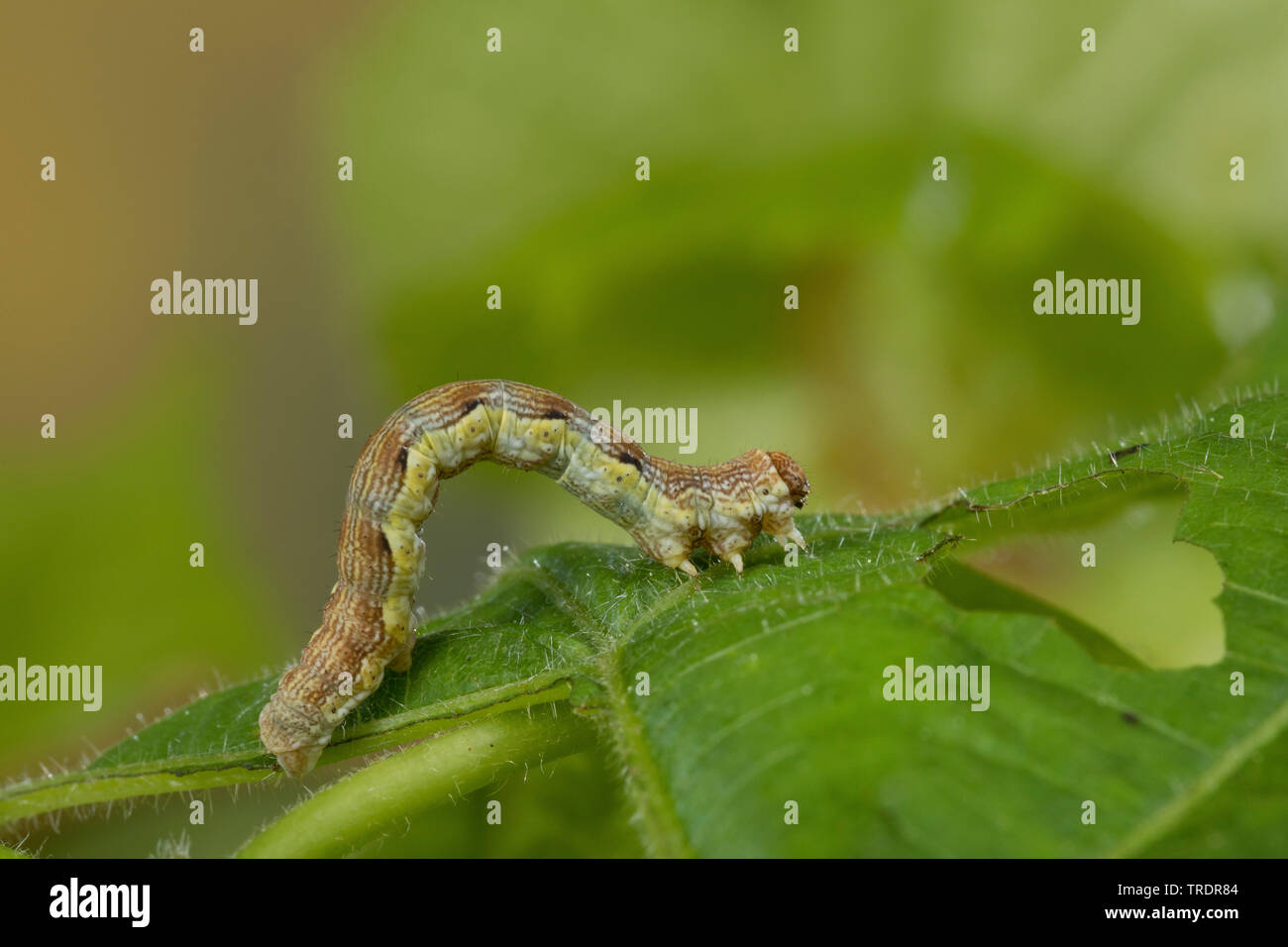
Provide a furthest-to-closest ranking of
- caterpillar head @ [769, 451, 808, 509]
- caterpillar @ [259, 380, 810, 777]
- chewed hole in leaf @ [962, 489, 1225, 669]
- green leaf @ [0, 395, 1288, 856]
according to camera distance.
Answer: chewed hole in leaf @ [962, 489, 1225, 669]
caterpillar head @ [769, 451, 808, 509]
caterpillar @ [259, 380, 810, 777]
green leaf @ [0, 395, 1288, 856]

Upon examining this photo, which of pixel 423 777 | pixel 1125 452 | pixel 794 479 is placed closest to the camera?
pixel 423 777

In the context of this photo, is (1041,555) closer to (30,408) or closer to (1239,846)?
(1239,846)

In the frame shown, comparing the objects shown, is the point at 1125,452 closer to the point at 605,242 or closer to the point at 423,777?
the point at 423,777

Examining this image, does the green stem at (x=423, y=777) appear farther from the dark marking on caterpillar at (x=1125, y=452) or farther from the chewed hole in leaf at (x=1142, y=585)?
the chewed hole in leaf at (x=1142, y=585)

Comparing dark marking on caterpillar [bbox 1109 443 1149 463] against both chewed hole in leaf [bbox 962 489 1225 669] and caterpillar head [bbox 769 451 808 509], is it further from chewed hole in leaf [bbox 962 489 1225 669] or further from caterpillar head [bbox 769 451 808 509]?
chewed hole in leaf [bbox 962 489 1225 669]

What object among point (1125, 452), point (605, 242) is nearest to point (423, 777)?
point (1125, 452)

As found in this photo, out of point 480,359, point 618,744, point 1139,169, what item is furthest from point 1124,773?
point 480,359

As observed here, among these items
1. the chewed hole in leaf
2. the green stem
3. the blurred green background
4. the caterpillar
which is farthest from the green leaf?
the blurred green background

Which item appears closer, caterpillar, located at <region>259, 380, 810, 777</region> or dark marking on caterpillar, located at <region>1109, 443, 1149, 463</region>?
dark marking on caterpillar, located at <region>1109, 443, 1149, 463</region>
